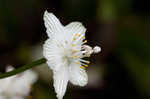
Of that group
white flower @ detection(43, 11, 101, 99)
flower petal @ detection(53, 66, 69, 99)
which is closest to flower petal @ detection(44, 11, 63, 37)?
white flower @ detection(43, 11, 101, 99)

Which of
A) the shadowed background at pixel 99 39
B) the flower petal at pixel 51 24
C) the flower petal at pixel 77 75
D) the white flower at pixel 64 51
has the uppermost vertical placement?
the flower petal at pixel 51 24

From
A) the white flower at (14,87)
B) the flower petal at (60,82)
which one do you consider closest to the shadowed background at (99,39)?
the white flower at (14,87)

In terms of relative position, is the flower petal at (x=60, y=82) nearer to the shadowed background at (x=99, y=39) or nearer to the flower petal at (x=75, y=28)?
the flower petal at (x=75, y=28)

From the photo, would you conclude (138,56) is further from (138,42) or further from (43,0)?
(43,0)

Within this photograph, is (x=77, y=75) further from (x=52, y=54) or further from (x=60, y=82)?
(x=52, y=54)

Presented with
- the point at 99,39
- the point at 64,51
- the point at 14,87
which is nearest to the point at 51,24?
the point at 64,51

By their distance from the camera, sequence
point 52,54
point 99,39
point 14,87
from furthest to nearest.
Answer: point 99,39 < point 14,87 < point 52,54

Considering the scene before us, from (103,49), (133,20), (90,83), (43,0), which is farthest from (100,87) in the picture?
(43,0)
